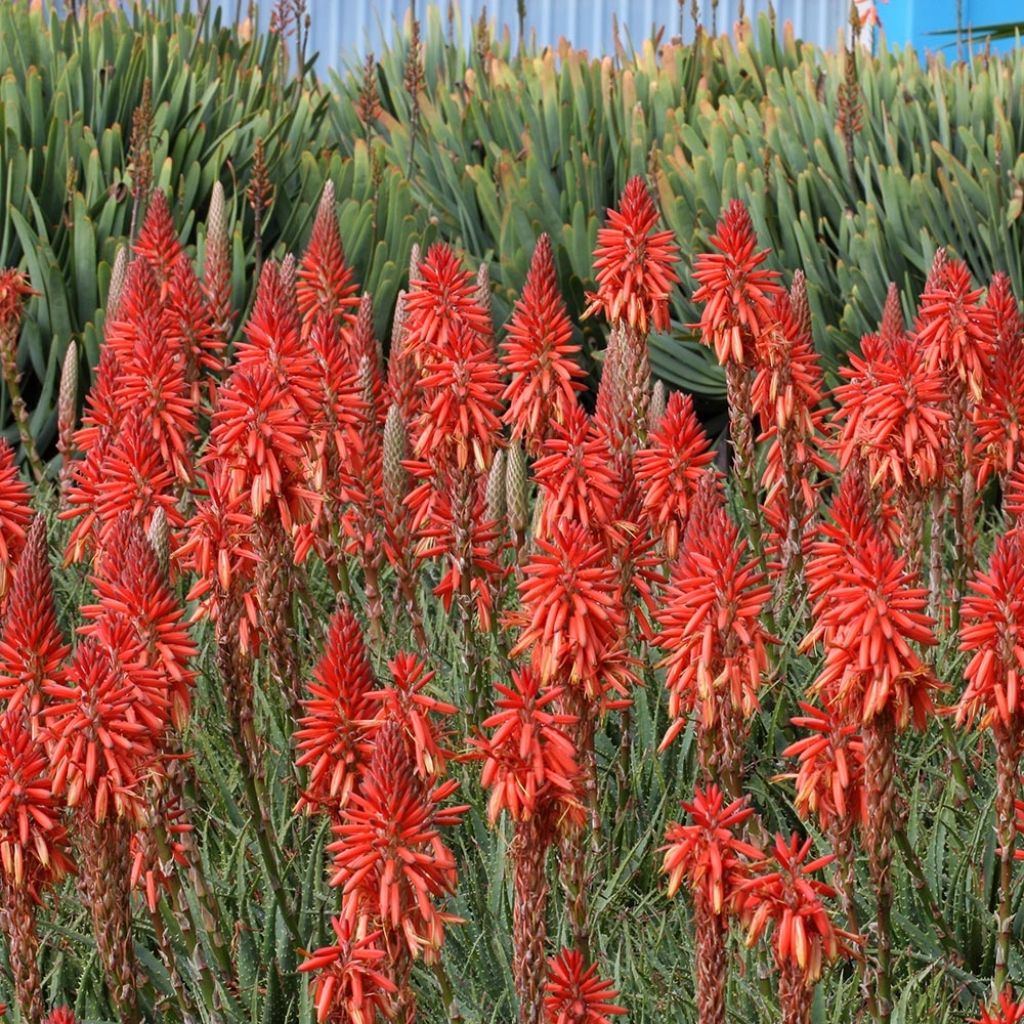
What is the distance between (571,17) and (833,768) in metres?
11.8

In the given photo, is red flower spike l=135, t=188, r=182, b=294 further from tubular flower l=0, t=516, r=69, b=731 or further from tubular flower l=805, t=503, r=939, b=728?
tubular flower l=805, t=503, r=939, b=728

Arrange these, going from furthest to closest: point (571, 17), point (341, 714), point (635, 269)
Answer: point (571, 17), point (635, 269), point (341, 714)

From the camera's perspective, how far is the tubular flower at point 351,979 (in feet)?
5.55

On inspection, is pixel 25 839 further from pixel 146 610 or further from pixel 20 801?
pixel 146 610

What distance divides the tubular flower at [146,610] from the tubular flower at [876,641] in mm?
748

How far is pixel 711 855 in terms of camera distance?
1.79 meters

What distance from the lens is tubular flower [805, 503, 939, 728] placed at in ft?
6.48

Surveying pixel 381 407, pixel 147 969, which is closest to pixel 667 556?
pixel 381 407

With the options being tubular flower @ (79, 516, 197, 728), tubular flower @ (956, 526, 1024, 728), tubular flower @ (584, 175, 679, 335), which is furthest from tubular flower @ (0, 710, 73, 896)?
tubular flower @ (584, 175, 679, 335)

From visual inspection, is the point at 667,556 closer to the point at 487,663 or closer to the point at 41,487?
the point at 487,663

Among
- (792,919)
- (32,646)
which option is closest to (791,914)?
(792,919)

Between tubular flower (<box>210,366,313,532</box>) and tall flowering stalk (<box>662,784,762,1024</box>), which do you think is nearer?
tall flowering stalk (<box>662,784,762,1024</box>)

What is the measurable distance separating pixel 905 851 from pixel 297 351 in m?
1.14

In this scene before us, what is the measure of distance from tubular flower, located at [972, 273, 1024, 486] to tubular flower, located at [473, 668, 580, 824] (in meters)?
1.64
